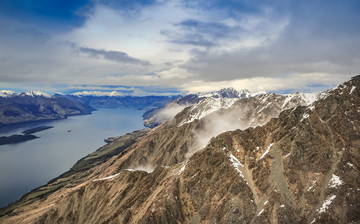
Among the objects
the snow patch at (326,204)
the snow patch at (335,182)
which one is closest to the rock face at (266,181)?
the snow patch at (335,182)

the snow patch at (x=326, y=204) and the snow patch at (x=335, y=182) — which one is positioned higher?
the snow patch at (x=335, y=182)

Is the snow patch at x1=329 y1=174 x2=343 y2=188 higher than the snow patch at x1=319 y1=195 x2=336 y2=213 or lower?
higher

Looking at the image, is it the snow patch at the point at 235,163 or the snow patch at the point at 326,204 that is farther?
the snow patch at the point at 235,163

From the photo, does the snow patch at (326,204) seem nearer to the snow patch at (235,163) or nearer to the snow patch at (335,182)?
the snow patch at (335,182)

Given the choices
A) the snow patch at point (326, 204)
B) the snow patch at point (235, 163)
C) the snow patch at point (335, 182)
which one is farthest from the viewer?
the snow patch at point (235, 163)

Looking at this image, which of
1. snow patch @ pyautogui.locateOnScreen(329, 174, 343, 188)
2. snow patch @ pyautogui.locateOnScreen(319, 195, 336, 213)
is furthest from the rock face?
snow patch @ pyautogui.locateOnScreen(319, 195, 336, 213)

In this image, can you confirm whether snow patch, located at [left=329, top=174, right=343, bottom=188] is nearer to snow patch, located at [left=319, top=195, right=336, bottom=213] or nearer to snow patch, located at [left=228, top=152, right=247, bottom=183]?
snow patch, located at [left=319, top=195, right=336, bottom=213]

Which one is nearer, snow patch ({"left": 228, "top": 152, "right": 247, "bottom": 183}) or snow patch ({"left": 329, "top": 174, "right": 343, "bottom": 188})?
snow patch ({"left": 329, "top": 174, "right": 343, "bottom": 188})

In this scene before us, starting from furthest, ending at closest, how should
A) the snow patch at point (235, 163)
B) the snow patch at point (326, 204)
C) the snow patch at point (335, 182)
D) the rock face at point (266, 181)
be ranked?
1. the snow patch at point (235, 163)
2. the snow patch at point (335, 182)
3. the rock face at point (266, 181)
4. the snow patch at point (326, 204)

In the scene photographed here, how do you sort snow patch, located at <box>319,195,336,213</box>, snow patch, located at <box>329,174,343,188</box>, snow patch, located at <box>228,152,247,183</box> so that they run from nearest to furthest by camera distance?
snow patch, located at <box>319,195,336,213</box> → snow patch, located at <box>329,174,343,188</box> → snow patch, located at <box>228,152,247,183</box>
